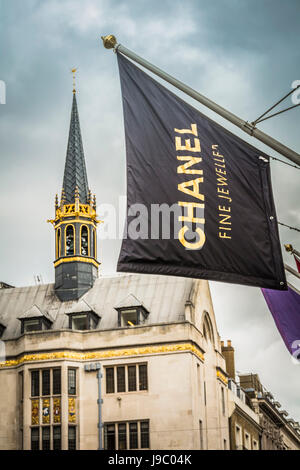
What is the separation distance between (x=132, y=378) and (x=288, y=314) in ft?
79.1

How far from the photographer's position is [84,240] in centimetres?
6047

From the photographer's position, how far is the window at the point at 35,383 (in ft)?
172

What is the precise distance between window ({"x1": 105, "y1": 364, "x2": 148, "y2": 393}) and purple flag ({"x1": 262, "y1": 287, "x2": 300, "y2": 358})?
2289 cm

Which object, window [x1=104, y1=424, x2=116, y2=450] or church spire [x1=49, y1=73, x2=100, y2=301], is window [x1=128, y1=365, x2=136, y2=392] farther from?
church spire [x1=49, y1=73, x2=100, y2=301]

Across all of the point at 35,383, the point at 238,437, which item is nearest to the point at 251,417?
the point at 238,437

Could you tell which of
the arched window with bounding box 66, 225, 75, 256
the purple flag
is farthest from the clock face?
the purple flag

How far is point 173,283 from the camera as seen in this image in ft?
188

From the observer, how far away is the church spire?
59281 mm

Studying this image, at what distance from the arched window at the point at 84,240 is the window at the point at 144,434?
14279mm

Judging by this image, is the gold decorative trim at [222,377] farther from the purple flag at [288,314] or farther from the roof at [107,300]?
the purple flag at [288,314]
